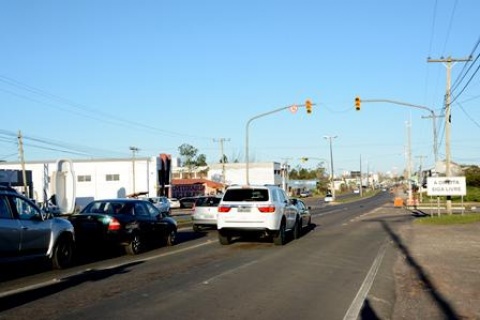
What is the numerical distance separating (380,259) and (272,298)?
660 centimetres

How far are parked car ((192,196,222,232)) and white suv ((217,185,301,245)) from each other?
6049 mm

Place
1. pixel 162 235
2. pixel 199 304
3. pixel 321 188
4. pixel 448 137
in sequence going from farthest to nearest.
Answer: pixel 321 188, pixel 448 137, pixel 162 235, pixel 199 304

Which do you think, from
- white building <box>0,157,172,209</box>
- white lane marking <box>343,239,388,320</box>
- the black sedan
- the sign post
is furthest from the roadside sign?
white building <box>0,157,172,209</box>

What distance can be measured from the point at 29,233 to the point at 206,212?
1411 cm

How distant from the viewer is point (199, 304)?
361 inches

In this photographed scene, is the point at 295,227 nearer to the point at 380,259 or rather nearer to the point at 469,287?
the point at 380,259

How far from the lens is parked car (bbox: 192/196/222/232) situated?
25812mm

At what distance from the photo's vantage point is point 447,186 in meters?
33.5

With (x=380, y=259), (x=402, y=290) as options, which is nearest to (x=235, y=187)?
(x=380, y=259)

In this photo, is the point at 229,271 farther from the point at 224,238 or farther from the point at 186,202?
the point at 186,202

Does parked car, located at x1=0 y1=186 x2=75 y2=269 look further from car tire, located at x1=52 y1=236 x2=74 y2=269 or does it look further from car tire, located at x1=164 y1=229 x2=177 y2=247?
car tire, located at x1=164 y1=229 x2=177 y2=247

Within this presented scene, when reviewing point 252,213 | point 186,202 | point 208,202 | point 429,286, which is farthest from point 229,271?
point 186,202

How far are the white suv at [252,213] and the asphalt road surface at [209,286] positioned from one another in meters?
1.19

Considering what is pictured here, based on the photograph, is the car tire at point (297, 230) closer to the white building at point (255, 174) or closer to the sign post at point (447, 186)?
the sign post at point (447, 186)
